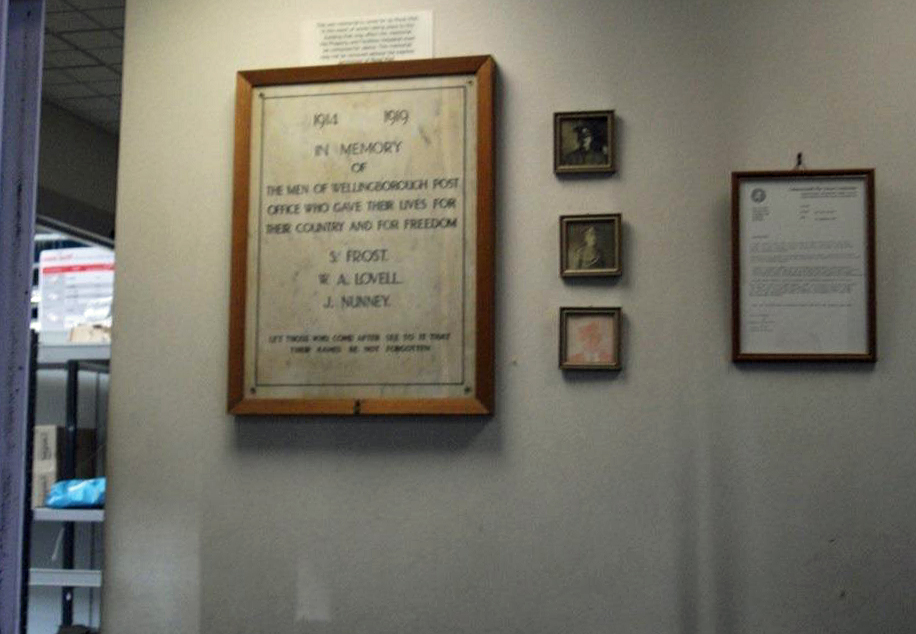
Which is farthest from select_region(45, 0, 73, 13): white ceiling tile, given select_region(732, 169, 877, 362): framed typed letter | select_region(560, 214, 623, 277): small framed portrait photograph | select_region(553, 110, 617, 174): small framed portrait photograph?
select_region(732, 169, 877, 362): framed typed letter

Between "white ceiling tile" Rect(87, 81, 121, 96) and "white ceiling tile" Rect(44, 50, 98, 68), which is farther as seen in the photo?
"white ceiling tile" Rect(87, 81, 121, 96)

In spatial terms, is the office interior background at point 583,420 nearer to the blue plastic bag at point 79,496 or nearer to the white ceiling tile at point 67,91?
the blue plastic bag at point 79,496

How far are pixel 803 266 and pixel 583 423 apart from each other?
22.8 inches

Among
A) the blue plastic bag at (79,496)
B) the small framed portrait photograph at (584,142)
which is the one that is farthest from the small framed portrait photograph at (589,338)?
the blue plastic bag at (79,496)

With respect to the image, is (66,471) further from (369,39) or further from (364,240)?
(369,39)

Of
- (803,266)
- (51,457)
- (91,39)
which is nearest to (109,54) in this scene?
(91,39)

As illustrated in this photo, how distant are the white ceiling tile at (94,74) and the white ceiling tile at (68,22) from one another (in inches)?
16.3

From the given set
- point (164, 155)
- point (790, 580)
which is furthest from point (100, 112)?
point (790, 580)

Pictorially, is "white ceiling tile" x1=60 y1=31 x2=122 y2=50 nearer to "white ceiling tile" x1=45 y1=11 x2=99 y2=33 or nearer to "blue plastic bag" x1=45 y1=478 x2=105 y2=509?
"white ceiling tile" x1=45 y1=11 x2=99 y2=33

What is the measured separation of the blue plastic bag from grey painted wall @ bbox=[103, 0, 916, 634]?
120 centimetres

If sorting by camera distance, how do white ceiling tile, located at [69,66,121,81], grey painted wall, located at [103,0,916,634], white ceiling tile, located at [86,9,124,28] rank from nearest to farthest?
grey painted wall, located at [103,0,916,634] → white ceiling tile, located at [86,9,124,28] → white ceiling tile, located at [69,66,121,81]

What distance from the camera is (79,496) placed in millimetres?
3664

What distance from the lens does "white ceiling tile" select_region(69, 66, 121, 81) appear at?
4352mm

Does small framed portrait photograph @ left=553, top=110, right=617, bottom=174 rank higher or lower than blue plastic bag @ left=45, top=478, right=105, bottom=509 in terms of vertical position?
higher
